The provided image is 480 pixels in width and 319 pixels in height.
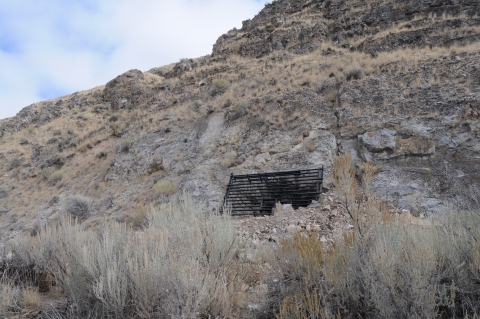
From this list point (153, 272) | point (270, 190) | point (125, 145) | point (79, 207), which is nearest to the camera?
point (153, 272)

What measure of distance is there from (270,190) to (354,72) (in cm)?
662

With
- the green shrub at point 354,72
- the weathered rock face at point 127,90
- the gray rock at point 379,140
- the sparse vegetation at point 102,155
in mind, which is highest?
the weathered rock face at point 127,90

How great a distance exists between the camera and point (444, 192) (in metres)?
7.39

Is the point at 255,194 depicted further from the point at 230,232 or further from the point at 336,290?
the point at 336,290

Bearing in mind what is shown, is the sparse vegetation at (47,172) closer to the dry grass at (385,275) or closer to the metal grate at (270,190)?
the metal grate at (270,190)

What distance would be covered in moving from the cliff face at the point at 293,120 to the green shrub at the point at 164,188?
245mm

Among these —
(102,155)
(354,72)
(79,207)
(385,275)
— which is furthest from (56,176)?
(385,275)

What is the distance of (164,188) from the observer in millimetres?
10914

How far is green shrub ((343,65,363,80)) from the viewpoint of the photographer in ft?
40.4

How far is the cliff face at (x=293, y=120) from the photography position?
8539 millimetres

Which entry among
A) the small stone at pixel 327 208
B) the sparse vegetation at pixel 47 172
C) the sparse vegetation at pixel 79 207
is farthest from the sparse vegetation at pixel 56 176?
the small stone at pixel 327 208

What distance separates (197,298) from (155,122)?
550 inches

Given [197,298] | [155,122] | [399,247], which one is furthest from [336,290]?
[155,122]

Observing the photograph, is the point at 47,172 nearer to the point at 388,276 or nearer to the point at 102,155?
the point at 102,155
